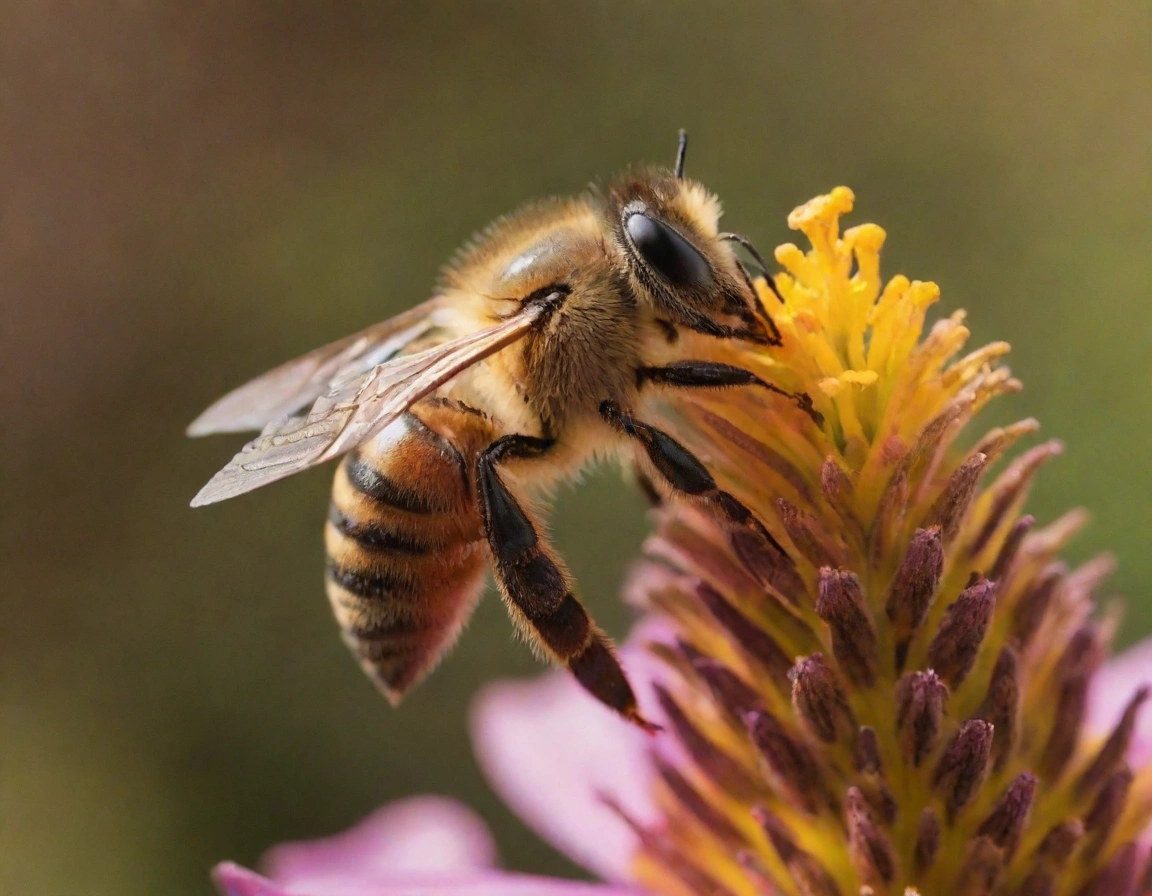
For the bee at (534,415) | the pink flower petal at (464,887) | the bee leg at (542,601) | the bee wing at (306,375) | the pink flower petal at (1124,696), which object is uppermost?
the bee wing at (306,375)

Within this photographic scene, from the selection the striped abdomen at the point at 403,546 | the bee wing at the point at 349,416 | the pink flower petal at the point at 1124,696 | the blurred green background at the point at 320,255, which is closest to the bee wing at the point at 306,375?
the striped abdomen at the point at 403,546

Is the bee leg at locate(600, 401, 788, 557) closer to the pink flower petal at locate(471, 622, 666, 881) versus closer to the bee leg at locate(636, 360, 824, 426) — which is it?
the bee leg at locate(636, 360, 824, 426)

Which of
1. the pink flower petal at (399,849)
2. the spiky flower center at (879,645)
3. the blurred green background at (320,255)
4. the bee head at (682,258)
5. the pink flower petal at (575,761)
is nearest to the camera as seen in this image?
the spiky flower center at (879,645)

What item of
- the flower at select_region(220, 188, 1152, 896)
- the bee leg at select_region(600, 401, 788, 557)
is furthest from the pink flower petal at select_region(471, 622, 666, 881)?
the bee leg at select_region(600, 401, 788, 557)

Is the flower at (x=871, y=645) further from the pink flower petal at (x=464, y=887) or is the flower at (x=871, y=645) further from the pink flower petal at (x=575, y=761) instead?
the pink flower petal at (x=575, y=761)

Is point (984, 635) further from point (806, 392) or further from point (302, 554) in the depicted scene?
point (302, 554)

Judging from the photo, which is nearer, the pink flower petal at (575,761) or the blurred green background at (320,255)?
the pink flower petal at (575,761)

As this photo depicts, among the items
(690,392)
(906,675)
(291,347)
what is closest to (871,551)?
(906,675)
